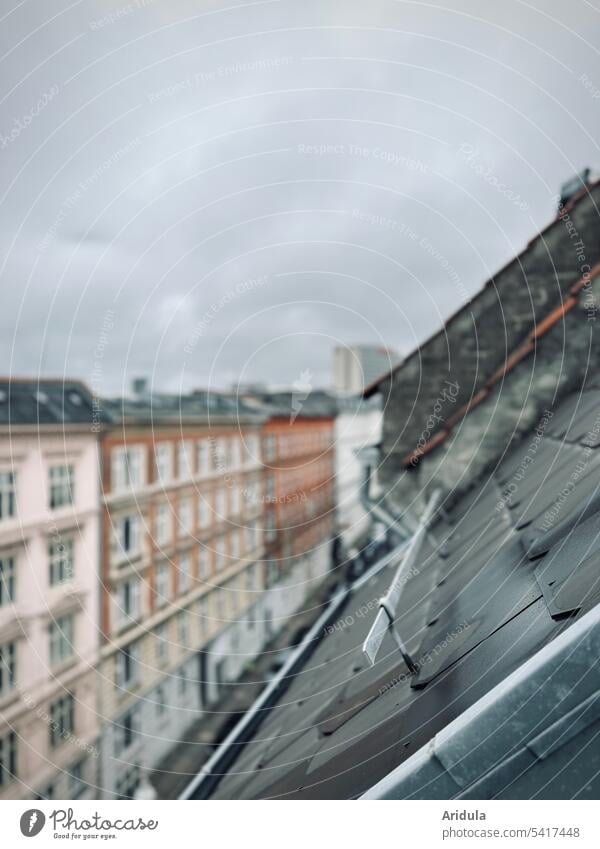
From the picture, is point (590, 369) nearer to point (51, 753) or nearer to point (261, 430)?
point (51, 753)

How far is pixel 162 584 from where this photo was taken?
21.7 ft

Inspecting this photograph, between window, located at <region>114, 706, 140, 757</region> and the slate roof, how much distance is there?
3077mm

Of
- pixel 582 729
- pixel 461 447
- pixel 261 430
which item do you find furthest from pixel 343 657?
pixel 261 430

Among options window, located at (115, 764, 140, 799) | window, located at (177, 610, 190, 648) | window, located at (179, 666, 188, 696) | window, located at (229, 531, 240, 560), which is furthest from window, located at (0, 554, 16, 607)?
window, located at (229, 531, 240, 560)

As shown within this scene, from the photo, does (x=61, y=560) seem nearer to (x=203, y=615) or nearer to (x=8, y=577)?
(x=8, y=577)

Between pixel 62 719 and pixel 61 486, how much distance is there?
82.5 inches

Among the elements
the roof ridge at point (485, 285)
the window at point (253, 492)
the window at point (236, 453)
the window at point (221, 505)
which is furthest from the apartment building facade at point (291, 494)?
the roof ridge at point (485, 285)

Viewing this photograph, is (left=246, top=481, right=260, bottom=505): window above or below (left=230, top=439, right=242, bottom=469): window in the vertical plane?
below

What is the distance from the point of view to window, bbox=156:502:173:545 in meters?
6.52

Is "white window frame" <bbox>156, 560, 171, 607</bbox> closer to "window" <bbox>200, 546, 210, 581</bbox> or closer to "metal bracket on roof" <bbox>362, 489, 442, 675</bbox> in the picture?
"window" <bbox>200, 546, 210, 581</bbox>

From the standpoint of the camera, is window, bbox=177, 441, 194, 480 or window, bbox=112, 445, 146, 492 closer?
window, bbox=112, 445, 146, 492

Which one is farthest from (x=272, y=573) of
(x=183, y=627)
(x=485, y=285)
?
(x=485, y=285)

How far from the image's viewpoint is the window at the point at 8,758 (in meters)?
4.46
